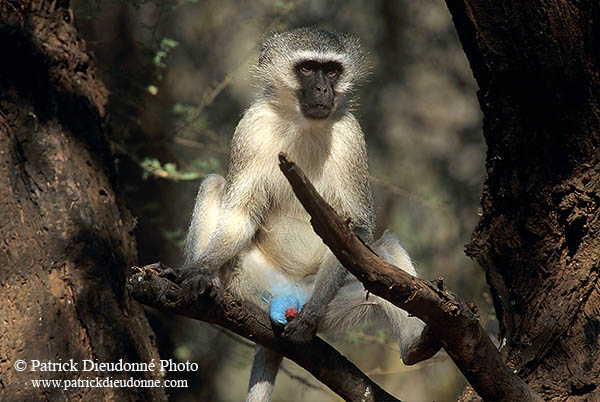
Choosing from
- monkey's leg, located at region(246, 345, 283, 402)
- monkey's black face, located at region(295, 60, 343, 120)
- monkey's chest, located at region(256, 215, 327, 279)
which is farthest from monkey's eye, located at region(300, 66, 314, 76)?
monkey's leg, located at region(246, 345, 283, 402)

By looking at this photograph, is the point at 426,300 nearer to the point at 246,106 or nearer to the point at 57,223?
the point at 57,223

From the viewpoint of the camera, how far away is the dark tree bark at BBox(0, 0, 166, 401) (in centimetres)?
403

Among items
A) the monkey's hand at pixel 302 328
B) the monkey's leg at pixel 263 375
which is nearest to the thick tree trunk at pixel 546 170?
the monkey's hand at pixel 302 328

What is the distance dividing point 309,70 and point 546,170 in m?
1.61

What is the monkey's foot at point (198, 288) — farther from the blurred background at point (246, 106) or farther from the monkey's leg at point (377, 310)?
the blurred background at point (246, 106)

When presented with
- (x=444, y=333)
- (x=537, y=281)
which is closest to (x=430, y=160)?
(x=537, y=281)

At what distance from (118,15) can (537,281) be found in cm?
486

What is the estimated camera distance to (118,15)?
278 inches

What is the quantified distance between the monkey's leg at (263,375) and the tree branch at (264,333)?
1.41 feet

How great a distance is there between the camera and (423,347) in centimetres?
366

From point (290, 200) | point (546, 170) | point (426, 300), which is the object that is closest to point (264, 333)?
point (290, 200)

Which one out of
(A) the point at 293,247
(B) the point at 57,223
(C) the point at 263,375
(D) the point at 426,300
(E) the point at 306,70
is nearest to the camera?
(D) the point at 426,300

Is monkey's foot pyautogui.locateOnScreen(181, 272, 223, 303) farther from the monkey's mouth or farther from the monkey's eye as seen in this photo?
the monkey's eye

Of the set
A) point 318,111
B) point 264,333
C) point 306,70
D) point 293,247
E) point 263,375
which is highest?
point 306,70
